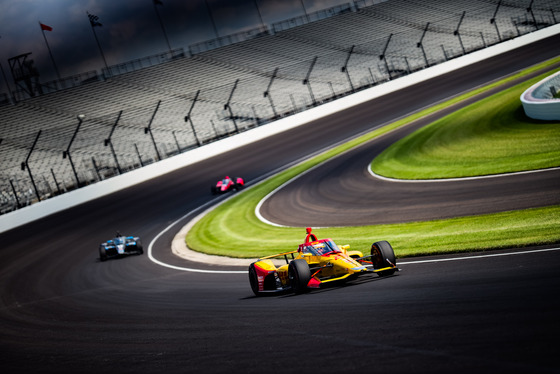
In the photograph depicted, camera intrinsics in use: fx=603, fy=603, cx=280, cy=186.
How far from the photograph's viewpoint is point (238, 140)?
4944cm

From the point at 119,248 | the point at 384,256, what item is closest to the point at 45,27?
A: the point at 119,248

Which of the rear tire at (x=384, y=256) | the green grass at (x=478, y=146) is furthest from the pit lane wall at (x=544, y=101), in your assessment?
the rear tire at (x=384, y=256)

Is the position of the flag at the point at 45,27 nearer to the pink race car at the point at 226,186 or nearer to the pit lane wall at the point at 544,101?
the pink race car at the point at 226,186

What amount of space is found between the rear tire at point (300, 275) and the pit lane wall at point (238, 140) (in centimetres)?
2834

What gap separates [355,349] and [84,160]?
39209 millimetres

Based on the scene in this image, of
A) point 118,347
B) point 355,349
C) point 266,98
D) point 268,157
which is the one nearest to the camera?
point 355,349

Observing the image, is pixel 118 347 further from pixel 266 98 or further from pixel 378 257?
pixel 266 98

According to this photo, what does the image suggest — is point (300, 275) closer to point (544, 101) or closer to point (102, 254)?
point (102, 254)

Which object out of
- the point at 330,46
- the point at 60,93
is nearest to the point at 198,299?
the point at 60,93

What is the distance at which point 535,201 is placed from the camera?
48.2 feet

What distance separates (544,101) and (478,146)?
2.84 m

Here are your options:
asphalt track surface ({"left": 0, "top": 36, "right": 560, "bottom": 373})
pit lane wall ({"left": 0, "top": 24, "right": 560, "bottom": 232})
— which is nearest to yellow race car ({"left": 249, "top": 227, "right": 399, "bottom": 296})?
asphalt track surface ({"left": 0, "top": 36, "right": 560, "bottom": 373})

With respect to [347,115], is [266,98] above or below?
above

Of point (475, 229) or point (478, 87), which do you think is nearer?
point (475, 229)
